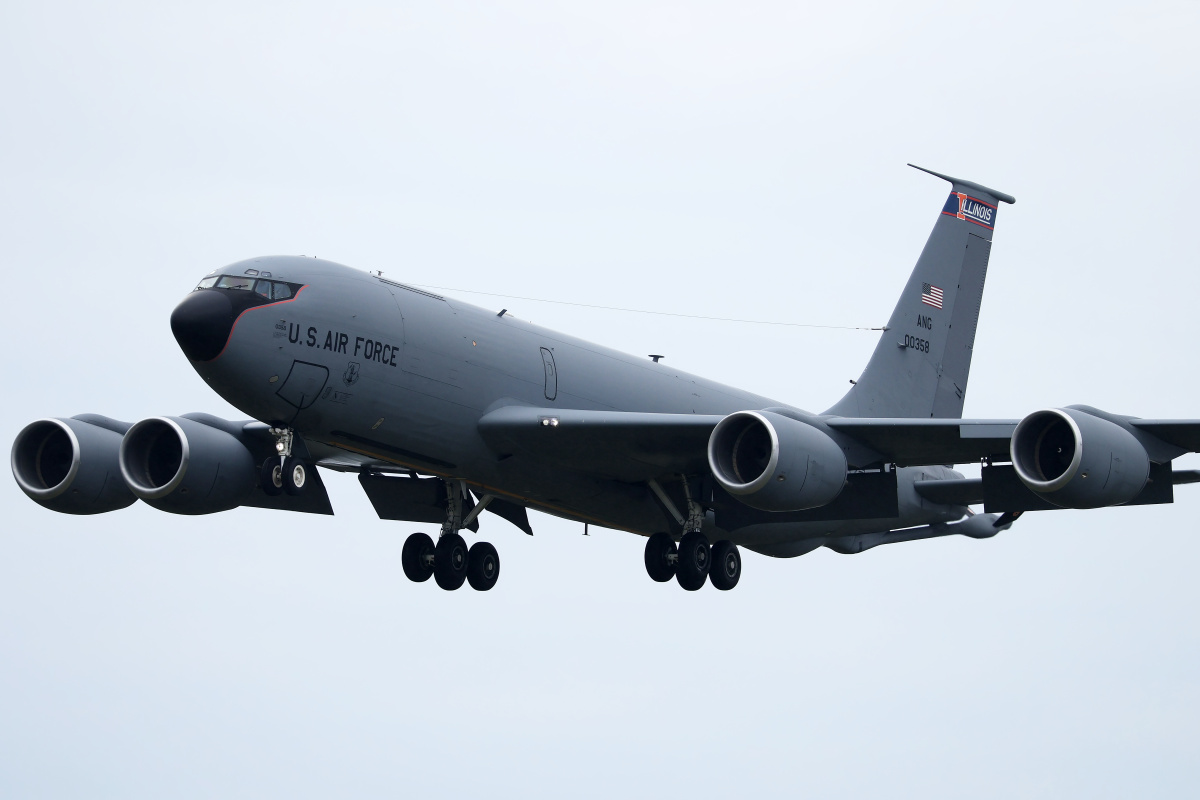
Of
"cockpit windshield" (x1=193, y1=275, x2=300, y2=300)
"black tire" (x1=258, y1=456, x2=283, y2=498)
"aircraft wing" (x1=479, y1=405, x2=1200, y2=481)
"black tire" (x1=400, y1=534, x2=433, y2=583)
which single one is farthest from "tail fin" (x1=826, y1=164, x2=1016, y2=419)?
"cockpit windshield" (x1=193, y1=275, x2=300, y2=300)

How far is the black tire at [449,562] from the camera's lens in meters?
27.8

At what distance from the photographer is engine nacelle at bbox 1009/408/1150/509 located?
845 inches

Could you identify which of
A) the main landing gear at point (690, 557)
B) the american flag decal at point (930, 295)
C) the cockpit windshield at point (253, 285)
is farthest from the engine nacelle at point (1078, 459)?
the american flag decal at point (930, 295)

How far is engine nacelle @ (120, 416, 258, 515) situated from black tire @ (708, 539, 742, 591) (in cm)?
893

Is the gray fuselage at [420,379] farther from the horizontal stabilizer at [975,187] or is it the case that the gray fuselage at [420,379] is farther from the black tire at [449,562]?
the horizontal stabilizer at [975,187]

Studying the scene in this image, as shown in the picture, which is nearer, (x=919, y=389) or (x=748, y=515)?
(x=748, y=515)

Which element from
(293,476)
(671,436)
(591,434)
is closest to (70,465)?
(293,476)

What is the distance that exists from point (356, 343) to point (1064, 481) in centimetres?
1086

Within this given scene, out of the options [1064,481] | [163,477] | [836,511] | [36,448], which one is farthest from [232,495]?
[1064,481]

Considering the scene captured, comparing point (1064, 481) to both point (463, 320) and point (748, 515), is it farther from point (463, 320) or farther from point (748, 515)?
point (463, 320)

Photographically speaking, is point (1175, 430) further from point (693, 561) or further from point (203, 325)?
point (203, 325)

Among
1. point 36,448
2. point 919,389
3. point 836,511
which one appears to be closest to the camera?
point 836,511

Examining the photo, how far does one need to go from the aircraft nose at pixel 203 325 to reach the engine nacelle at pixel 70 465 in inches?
275

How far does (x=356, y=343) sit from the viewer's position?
2273 cm
